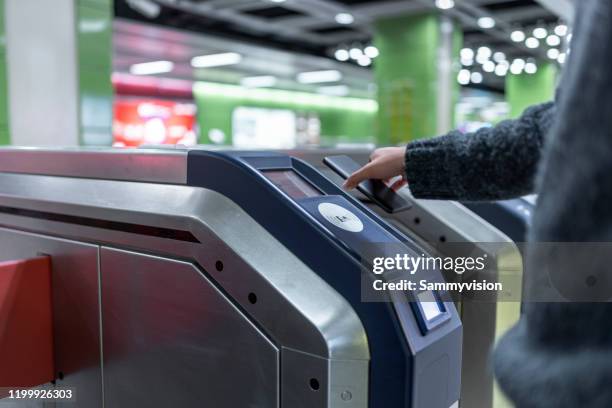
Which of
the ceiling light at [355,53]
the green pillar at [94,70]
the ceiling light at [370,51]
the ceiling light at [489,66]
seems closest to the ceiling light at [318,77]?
the ceiling light at [355,53]

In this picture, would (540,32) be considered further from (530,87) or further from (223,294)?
(223,294)

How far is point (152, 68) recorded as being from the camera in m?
10.5

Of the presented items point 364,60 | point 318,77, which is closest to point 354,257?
point 364,60

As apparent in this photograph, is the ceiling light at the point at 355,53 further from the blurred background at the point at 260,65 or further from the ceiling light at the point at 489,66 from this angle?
the ceiling light at the point at 489,66

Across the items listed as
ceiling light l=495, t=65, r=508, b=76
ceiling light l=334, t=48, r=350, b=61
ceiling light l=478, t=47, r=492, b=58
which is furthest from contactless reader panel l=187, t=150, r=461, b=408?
ceiling light l=495, t=65, r=508, b=76

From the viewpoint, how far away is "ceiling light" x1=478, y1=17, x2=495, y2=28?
23.5 feet

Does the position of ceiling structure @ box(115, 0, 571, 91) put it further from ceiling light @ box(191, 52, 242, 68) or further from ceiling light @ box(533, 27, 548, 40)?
ceiling light @ box(191, 52, 242, 68)

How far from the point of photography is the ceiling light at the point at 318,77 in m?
11.4

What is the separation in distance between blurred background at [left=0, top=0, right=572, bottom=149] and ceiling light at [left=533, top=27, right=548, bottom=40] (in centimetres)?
2

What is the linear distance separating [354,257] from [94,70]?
8.94 ft

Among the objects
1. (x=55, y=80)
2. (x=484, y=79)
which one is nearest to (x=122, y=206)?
(x=55, y=80)

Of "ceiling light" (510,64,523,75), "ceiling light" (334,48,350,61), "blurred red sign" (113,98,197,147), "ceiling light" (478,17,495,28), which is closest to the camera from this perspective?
"ceiling light" (478,17,495,28)

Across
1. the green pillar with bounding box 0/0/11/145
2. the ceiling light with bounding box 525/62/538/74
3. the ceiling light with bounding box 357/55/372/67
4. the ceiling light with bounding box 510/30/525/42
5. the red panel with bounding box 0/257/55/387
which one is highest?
the ceiling light with bounding box 510/30/525/42

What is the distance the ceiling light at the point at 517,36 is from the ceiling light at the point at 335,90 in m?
5.94
